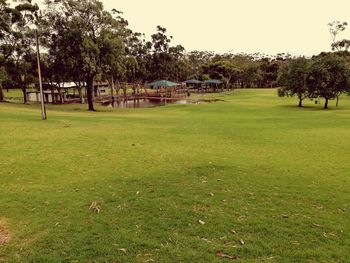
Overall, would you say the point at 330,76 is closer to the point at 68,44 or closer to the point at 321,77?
the point at 321,77

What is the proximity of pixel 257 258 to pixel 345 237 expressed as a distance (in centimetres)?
191

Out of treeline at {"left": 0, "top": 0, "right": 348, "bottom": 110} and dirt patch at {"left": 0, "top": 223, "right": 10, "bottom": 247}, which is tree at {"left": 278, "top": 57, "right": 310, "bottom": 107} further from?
dirt patch at {"left": 0, "top": 223, "right": 10, "bottom": 247}

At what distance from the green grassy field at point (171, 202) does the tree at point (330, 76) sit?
25.1 m

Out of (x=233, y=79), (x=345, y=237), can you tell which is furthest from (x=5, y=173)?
(x=233, y=79)

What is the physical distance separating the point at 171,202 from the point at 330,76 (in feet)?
115

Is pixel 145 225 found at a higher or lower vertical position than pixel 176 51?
lower

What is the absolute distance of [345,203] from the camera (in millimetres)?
7180

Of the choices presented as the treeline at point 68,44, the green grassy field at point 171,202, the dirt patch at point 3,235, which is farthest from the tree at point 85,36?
the dirt patch at point 3,235

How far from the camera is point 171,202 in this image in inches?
275

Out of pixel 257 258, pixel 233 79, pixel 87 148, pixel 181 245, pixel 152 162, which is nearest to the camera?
pixel 257 258

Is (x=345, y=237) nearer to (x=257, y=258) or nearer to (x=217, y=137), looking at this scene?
(x=257, y=258)

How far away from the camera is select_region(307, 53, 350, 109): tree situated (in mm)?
Result: 35656

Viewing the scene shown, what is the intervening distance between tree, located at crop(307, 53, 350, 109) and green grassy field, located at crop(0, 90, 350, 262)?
82.4ft

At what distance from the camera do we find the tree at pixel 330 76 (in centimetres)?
3566
